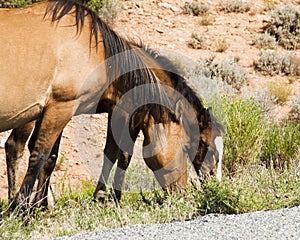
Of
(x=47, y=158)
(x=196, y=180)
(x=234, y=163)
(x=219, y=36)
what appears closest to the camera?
(x=47, y=158)

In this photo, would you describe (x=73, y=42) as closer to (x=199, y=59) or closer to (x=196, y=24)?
(x=199, y=59)

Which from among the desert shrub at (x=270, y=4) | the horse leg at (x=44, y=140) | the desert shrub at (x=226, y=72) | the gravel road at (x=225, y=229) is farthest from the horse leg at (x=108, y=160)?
the desert shrub at (x=270, y=4)

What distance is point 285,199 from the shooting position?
5512 mm

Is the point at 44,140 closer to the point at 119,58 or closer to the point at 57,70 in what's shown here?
the point at 57,70

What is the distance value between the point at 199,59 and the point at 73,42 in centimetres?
818

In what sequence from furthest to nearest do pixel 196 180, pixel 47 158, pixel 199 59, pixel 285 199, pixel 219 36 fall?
pixel 219 36 → pixel 199 59 → pixel 196 180 → pixel 47 158 → pixel 285 199

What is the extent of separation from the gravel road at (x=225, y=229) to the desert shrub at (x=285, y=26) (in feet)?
35.1

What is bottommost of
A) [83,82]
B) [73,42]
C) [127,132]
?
[127,132]

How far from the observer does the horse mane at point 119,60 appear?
235 inches

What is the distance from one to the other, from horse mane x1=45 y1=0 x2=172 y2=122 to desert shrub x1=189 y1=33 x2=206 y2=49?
328 inches

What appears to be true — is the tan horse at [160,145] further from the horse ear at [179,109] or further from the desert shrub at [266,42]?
the desert shrub at [266,42]

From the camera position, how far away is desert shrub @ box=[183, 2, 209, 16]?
16188mm

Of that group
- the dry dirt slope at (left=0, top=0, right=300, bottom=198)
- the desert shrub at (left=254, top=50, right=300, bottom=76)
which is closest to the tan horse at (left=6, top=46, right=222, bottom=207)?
the dry dirt slope at (left=0, top=0, right=300, bottom=198)

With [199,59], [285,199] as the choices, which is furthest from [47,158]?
[199,59]
